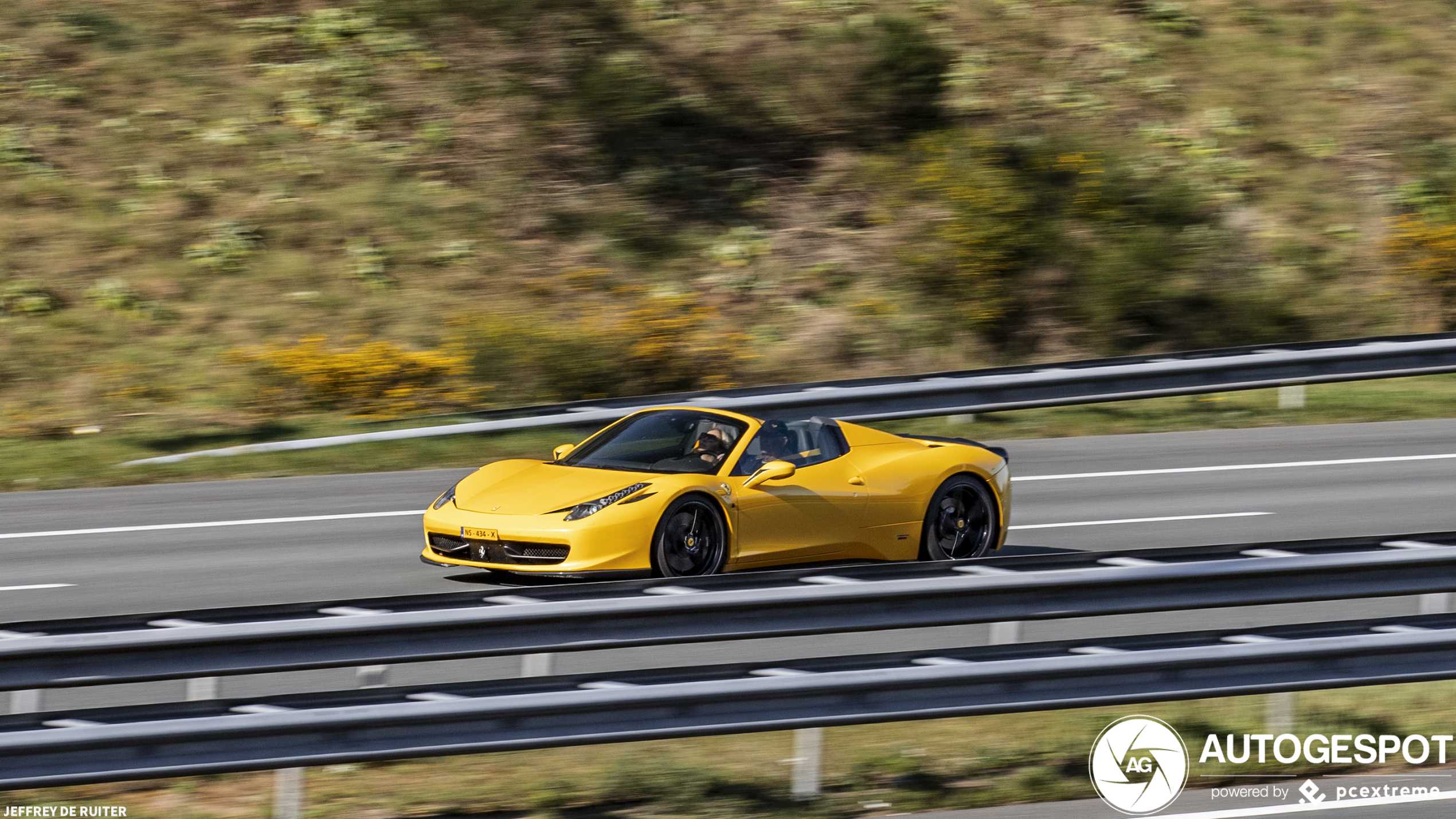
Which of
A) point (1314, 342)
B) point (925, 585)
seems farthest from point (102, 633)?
point (1314, 342)

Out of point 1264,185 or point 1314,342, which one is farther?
point 1264,185

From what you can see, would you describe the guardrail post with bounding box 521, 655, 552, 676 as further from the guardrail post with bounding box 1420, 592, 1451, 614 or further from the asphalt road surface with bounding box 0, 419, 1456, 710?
the guardrail post with bounding box 1420, 592, 1451, 614

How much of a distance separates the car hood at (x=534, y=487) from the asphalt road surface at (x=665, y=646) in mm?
609

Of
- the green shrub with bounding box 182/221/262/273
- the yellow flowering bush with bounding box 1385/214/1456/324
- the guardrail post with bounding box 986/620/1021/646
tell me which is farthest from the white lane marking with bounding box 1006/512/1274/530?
the green shrub with bounding box 182/221/262/273

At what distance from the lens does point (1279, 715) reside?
7.55 meters

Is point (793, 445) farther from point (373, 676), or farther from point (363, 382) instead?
point (363, 382)

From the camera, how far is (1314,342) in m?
16.4

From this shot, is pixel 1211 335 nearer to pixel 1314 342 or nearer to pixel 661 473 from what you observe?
pixel 1314 342

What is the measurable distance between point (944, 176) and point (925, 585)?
15.0m

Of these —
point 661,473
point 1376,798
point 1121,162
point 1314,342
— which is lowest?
point 1376,798

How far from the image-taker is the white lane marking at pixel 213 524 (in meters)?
12.3

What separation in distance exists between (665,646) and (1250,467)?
8.14 m

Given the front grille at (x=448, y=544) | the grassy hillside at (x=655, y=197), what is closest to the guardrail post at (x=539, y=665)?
the front grille at (x=448, y=544)

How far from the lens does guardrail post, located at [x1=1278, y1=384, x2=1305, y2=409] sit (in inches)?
682
